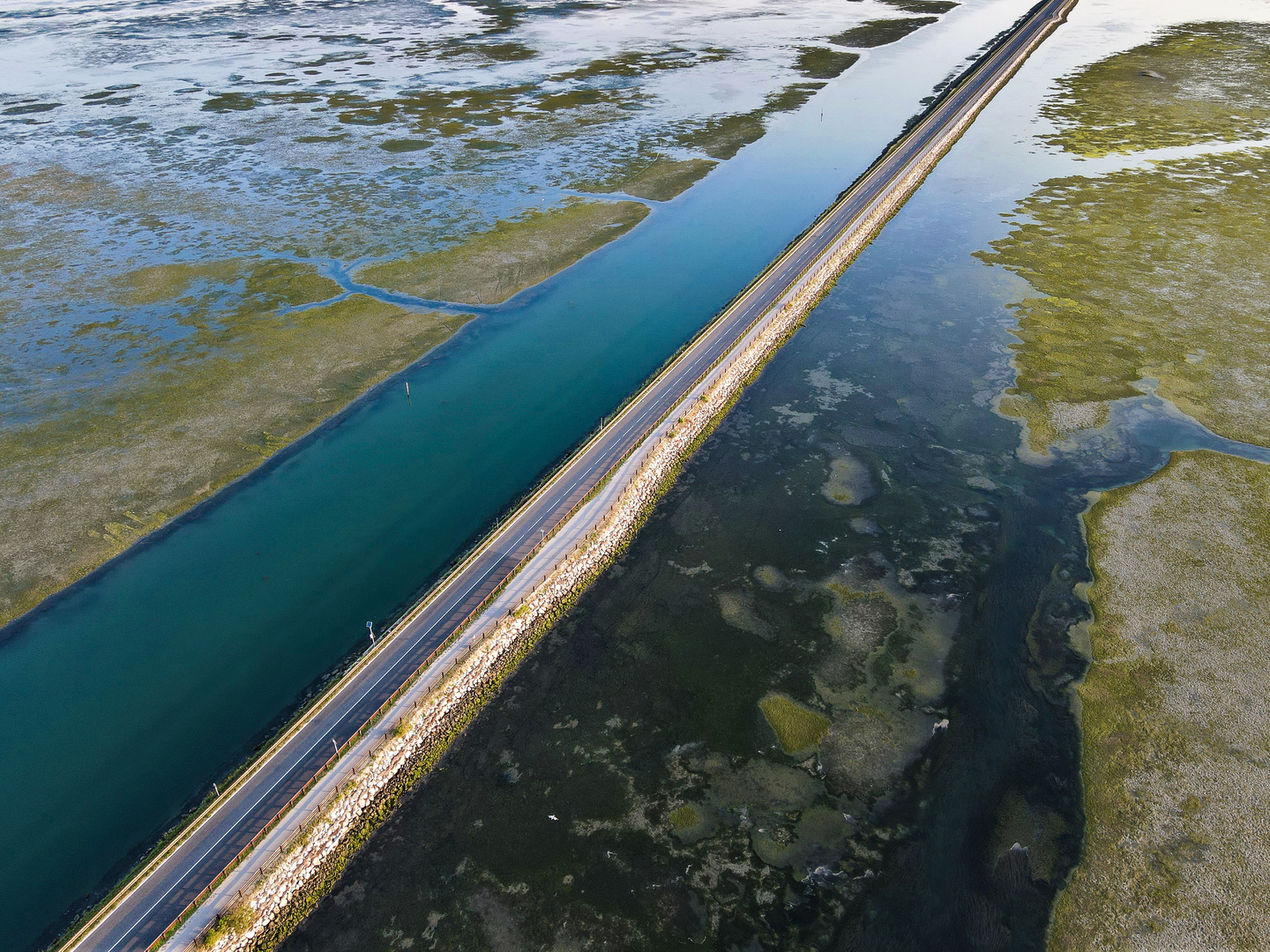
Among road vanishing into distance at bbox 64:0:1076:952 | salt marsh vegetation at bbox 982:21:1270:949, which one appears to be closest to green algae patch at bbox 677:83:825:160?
salt marsh vegetation at bbox 982:21:1270:949

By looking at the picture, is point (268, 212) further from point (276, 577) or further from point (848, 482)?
point (848, 482)

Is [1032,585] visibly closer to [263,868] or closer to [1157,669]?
[1157,669]

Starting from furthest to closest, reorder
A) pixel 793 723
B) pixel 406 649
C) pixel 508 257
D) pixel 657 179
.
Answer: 1. pixel 657 179
2. pixel 508 257
3. pixel 406 649
4. pixel 793 723

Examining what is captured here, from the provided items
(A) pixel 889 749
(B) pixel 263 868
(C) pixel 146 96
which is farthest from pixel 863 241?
(C) pixel 146 96

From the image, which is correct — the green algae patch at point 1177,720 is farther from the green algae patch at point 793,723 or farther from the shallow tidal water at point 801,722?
the green algae patch at point 793,723

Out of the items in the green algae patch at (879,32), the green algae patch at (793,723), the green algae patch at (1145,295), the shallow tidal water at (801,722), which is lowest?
the green algae patch at (793,723)

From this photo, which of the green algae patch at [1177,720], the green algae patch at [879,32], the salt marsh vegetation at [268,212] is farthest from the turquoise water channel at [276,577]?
the green algae patch at [879,32]

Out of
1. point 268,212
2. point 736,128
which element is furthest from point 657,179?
point 268,212

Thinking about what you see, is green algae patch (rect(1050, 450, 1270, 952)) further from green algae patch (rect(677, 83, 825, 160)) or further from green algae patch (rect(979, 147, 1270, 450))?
green algae patch (rect(677, 83, 825, 160))
